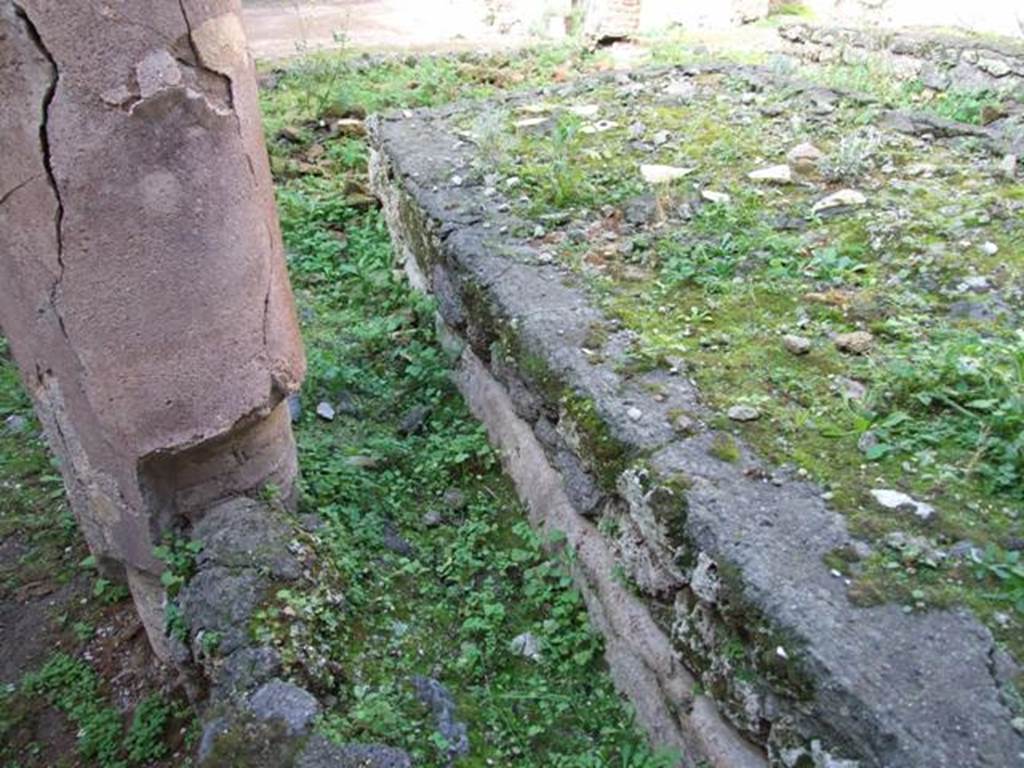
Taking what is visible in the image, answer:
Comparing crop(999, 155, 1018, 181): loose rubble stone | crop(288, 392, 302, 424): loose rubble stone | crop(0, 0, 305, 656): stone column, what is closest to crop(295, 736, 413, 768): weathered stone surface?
crop(0, 0, 305, 656): stone column

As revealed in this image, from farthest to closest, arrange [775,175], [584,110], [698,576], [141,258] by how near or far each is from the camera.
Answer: [584,110]
[775,175]
[141,258]
[698,576]

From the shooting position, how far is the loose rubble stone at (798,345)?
2391mm

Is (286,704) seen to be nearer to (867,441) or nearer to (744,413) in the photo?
(744,413)

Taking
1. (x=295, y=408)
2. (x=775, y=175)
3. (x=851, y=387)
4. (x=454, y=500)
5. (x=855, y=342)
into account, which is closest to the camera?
(x=851, y=387)

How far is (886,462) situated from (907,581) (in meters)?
0.38

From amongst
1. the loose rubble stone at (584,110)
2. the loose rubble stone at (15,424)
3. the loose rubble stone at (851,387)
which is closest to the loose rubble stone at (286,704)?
the loose rubble stone at (851,387)

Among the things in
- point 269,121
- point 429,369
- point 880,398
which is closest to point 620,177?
point 429,369

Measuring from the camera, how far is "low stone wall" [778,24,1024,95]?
5.89 metres

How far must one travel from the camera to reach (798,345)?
94.2 inches

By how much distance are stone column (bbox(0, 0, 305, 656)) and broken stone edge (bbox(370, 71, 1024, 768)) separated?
0.79 meters

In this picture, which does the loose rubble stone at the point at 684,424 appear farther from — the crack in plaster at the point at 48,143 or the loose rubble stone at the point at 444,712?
the crack in plaster at the point at 48,143

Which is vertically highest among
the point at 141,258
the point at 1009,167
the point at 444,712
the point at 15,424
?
the point at 141,258

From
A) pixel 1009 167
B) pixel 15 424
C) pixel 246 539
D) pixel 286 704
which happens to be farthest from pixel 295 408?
pixel 1009 167

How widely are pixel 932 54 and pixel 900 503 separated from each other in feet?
18.7
